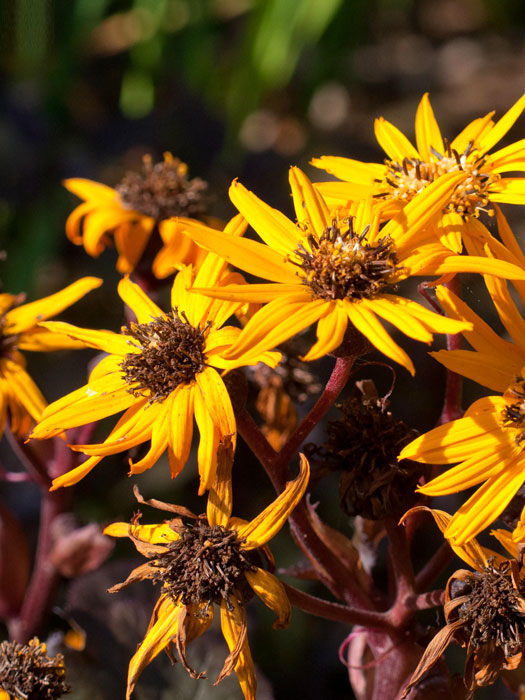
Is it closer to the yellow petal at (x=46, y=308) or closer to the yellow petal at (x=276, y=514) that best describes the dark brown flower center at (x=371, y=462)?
the yellow petal at (x=276, y=514)

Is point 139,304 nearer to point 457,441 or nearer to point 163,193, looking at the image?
point 457,441

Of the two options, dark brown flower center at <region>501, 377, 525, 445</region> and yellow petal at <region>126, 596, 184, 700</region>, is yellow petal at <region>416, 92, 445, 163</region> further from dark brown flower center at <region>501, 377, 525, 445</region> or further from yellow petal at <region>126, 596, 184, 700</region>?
yellow petal at <region>126, 596, 184, 700</region>

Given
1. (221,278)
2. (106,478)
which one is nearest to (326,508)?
(106,478)

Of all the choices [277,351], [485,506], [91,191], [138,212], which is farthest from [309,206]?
[91,191]

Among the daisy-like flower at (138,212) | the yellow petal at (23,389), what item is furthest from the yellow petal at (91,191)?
the yellow petal at (23,389)

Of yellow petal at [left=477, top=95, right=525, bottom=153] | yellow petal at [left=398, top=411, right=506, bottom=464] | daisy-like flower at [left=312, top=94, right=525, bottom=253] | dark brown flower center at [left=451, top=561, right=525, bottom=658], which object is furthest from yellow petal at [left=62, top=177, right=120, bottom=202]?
dark brown flower center at [left=451, top=561, right=525, bottom=658]

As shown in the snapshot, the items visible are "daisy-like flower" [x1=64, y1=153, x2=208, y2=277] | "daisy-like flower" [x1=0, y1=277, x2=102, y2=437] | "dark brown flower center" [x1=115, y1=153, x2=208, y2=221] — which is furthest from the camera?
"dark brown flower center" [x1=115, y1=153, x2=208, y2=221]
